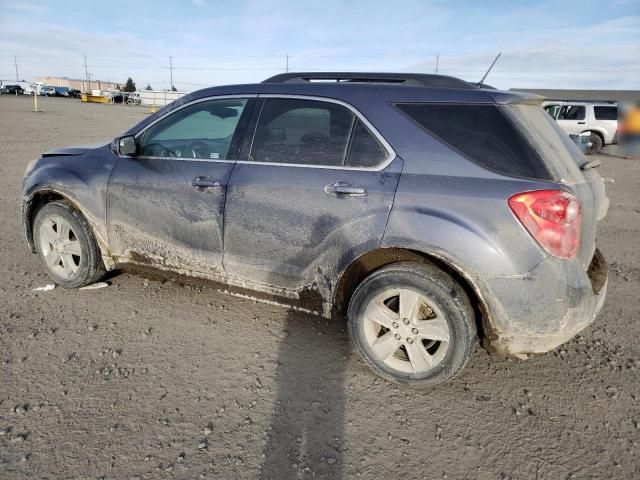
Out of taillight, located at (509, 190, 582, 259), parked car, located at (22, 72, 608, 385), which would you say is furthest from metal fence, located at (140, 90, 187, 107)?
taillight, located at (509, 190, 582, 259)

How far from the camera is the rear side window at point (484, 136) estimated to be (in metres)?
2.55

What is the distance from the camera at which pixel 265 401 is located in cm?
271

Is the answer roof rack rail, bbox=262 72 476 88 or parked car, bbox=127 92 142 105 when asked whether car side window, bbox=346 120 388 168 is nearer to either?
roof rack rail, bbox=262 72 476 88

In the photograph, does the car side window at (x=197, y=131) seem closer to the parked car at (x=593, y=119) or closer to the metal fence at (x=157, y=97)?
the parked car at (x=593, y=119)

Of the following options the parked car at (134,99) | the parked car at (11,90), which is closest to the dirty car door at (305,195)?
the parked car at (134,99)

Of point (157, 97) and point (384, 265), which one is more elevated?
point (157, 97)

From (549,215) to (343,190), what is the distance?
1.15m

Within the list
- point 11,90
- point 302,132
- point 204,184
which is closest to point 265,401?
point 204,184

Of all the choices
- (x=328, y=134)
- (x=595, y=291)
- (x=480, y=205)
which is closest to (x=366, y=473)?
(x=480, y=205)

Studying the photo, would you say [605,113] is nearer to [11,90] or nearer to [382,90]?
[382,90]

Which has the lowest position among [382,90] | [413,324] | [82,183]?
[413,324]

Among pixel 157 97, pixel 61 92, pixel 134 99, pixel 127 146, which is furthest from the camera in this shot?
pixel 61 92

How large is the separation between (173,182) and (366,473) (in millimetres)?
2376

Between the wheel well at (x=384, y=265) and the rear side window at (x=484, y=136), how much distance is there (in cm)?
64
